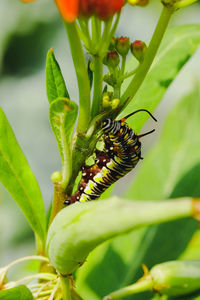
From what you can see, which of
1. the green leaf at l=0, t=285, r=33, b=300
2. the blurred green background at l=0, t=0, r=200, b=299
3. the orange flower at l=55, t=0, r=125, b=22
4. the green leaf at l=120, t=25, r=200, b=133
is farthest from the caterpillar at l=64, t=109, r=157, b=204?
the blurred green background at l=0, t=0, r=200, b=299

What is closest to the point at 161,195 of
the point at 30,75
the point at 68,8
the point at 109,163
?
the point at 109,163

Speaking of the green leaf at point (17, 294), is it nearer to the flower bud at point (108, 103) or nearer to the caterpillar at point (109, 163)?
the caterpillar at point (109, 163)

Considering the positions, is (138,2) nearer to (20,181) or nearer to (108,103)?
(108,103)

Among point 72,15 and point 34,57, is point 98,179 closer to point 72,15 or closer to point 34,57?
point 72,15

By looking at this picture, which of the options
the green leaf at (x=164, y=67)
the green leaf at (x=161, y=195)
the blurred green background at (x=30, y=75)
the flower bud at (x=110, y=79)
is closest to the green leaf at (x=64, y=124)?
the flower bud at (x=110, y=79)

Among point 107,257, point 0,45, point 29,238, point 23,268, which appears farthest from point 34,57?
point 107,257

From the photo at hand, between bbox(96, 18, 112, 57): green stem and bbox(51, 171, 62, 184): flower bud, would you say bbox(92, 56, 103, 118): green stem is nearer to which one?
bbox(96, 18, 112, 57): green stem
